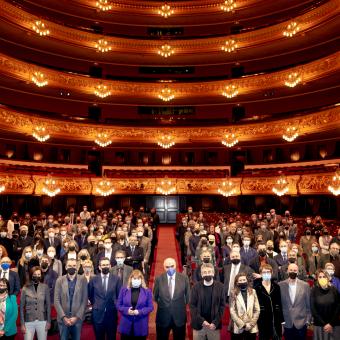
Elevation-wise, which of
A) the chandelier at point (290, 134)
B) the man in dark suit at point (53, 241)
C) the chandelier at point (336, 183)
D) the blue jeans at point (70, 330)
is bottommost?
the blue jeans at point (70, 330)

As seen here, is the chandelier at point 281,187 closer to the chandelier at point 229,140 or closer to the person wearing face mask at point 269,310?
the chandelier at point 229,140

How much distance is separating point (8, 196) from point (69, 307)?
69.2ft

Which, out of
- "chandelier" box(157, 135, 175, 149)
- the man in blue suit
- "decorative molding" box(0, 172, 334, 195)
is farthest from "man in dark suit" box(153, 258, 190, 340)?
"chandelier" box(157, 135, 175, 149)

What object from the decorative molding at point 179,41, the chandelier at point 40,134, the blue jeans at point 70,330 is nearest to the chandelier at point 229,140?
the decorative molding at point 179,41

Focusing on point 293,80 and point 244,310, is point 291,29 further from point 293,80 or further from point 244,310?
point 244,310

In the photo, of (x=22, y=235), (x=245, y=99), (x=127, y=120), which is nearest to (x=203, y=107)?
(x=245, y=99)

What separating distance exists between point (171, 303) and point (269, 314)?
1.53m

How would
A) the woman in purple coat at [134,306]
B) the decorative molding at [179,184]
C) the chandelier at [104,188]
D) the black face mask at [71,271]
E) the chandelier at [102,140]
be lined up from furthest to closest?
the chandelier at [102,140] < the chandelier at [104,188] < the decorative molding at [179,184] < the black face mask at [71,271] < the woman in purple coat at [134,306]

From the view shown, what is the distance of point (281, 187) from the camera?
88.5ft

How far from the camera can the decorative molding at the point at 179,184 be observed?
973 inches

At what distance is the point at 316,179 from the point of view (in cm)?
2523

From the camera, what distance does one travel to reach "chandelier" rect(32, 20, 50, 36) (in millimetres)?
27197

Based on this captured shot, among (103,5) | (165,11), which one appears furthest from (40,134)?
(165,11)

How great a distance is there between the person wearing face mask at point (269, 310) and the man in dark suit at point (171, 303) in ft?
3.90
